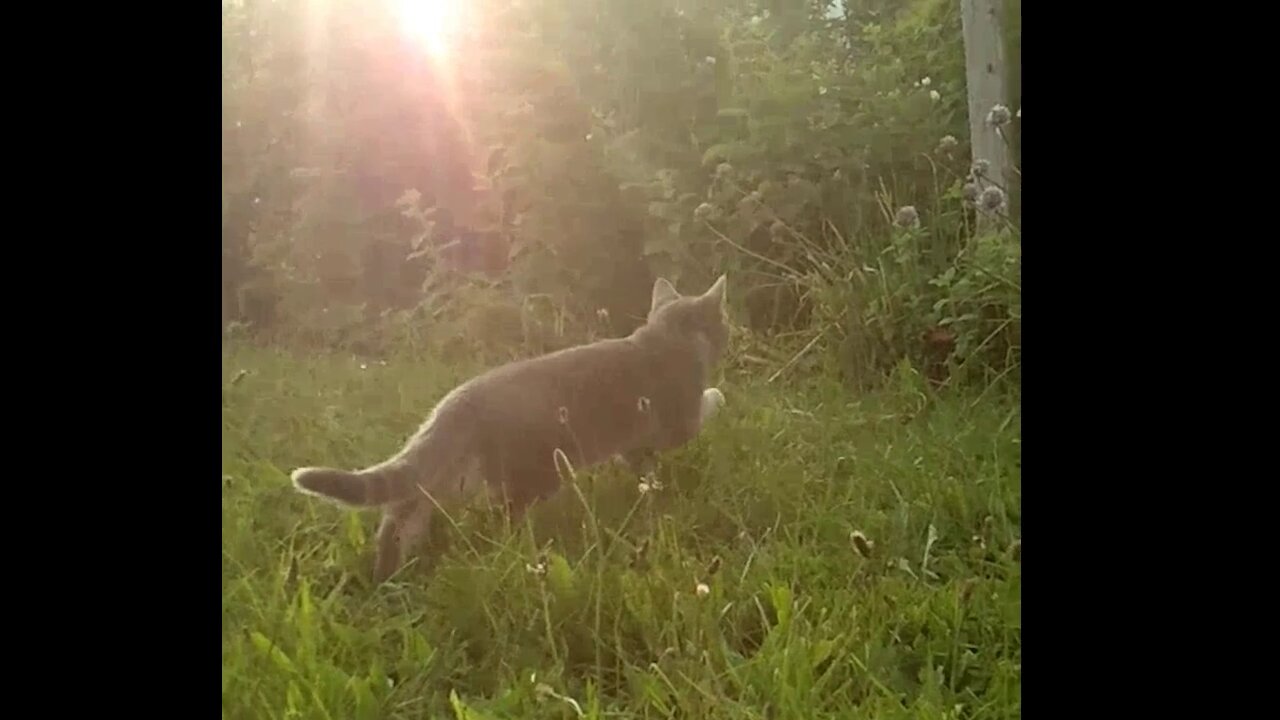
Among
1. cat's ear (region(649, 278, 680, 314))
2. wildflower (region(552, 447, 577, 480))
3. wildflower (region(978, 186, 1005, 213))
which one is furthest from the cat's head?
wildflower (region(978, 186, 1005, 213))

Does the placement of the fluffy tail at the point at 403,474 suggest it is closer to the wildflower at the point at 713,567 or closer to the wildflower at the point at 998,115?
the wildflower at the point at 713,567

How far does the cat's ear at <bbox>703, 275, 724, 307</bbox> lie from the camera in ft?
3.76

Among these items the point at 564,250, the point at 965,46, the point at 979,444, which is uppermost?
the point at 965,46

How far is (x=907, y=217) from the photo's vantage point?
112cm

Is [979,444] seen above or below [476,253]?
below

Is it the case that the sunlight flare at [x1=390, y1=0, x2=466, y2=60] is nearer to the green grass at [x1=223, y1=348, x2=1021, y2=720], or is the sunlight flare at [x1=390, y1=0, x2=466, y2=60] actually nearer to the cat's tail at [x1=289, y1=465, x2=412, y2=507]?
the green grass at [x1=223, y1=348, x2=1021, y2=720]

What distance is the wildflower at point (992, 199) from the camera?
3.59ft

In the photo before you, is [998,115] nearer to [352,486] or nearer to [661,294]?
[661,294]

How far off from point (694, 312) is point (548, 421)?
187 millimetres
